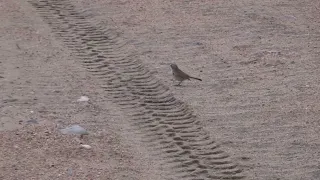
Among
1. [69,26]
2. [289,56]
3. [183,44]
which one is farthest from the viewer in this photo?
[69,26]

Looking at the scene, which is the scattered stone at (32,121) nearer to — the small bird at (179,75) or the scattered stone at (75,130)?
the scattered stone at (75,130)

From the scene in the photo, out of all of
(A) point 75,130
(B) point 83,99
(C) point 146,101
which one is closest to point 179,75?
(C) point 146,101

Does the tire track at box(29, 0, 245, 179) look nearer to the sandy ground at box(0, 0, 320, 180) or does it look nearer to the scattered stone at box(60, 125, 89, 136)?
the sandy ground at box(0, 0, 320, 180)

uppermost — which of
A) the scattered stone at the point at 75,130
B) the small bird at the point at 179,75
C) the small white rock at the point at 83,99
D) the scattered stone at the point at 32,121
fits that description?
the small bird at the point at 179,75

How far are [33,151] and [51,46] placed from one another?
3.82 metres

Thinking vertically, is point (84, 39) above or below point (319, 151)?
below

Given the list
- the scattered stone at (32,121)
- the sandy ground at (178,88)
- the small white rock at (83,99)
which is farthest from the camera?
the small white rock at (83,99)

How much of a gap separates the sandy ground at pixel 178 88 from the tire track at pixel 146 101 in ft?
0.32

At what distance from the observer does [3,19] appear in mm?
11820

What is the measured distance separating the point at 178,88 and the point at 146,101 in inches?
17.3

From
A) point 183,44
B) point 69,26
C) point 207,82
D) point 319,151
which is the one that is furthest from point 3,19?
point 319,151

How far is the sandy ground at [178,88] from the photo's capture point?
6.79 m

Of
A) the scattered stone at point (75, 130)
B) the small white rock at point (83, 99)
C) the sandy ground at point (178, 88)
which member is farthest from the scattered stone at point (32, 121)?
the small white rock at point (83, 99)

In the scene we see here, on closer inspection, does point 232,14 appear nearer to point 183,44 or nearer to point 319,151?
point 183,44
